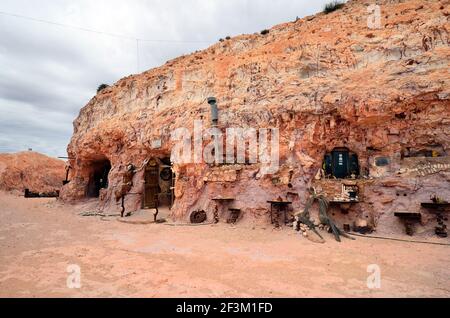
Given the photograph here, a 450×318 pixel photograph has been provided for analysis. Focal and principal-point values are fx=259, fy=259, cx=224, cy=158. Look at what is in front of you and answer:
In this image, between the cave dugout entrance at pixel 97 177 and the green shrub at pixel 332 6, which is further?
the cave dugout entrance at pixel 97 177

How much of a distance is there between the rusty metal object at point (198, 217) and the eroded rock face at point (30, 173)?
2869cm

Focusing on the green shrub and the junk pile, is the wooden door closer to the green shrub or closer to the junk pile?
the junk pile

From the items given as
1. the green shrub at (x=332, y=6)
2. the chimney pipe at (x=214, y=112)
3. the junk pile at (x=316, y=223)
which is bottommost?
the junk pile at (x=316, y=223)

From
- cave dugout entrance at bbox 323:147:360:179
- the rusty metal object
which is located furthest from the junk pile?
the rusty metal object

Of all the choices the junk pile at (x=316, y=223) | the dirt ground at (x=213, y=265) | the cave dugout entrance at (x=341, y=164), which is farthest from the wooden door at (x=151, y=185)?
the cave dugout entrance at (x=341, y=164)

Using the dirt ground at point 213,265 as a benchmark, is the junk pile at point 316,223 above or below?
above

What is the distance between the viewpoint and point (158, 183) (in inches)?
689

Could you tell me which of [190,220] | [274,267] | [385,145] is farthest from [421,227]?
[190,220]

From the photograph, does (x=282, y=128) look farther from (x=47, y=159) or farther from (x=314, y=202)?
(x=47, y=159)

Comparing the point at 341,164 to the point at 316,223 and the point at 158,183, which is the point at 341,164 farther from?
the point at 158,183

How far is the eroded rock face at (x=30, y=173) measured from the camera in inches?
1242

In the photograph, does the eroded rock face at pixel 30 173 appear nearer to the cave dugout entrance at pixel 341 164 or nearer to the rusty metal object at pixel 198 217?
the rusty metal object at pixel 198 217

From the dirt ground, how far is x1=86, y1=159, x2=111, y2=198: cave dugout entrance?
1218 cm

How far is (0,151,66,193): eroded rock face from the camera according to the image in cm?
3155
